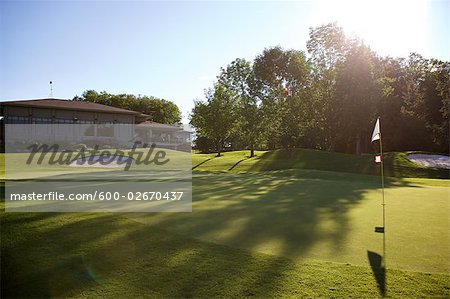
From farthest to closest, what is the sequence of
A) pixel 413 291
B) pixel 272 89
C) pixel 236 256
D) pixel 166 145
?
pixel 166 145 → pixel 272 89 → pixel 236 256 → pixel 413 291

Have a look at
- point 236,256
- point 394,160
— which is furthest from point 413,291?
point 394,160

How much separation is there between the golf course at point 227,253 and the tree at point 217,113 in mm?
32994

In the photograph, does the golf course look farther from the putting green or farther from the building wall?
the building wall

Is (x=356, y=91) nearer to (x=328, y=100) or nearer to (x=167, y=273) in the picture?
(x=328, y=100)

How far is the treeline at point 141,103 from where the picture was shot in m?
84.3

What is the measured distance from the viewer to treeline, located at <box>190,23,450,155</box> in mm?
37594

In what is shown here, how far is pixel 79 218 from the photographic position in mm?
7754

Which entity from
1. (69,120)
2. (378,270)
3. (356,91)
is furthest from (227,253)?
(69,120)

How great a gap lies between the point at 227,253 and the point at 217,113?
3689cm

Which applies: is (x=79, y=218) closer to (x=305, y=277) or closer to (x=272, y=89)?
(x=305, y=277)

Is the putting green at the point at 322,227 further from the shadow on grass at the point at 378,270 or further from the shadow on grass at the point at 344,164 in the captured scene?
the shadow on grass at the point at 344,164

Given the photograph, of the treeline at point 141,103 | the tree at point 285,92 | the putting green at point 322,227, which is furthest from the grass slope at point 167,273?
the treeline at point 141,103

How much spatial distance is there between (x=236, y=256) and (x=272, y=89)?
4641cm

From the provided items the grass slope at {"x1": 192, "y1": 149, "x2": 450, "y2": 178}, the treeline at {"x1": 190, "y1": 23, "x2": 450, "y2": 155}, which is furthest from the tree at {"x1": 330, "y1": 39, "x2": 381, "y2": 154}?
the grass slope at {"x1": 192, "y1": 149, "x2": 450, "y2": 178}
